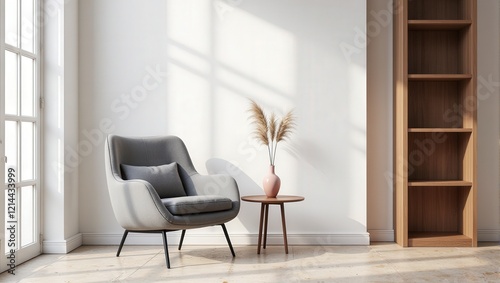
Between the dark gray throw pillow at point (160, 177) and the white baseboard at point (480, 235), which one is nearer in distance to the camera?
the dark gray throw pillow at point (160, 177)

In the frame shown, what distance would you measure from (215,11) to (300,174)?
4.96 ft

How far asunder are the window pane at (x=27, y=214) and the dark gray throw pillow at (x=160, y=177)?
68cm

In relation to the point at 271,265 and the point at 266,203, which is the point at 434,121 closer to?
the point at 266,203

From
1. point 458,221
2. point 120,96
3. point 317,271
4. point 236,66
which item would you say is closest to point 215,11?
point 236,66

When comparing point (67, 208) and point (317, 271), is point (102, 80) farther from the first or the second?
point (317, 271)

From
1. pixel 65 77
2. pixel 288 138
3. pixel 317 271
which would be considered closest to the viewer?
pixel 317 271

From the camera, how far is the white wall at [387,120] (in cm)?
496

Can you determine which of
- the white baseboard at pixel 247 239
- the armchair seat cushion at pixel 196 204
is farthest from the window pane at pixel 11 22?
the white baseboard at pixel 247 239

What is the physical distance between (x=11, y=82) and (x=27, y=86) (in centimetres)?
26

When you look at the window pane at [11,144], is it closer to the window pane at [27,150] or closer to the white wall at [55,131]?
the window pane at [27,150]

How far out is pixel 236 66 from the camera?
4852 millimetres

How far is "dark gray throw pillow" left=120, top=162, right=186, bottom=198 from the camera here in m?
4.32

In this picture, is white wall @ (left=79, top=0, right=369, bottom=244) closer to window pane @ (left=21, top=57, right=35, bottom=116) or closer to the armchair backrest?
the armchair backrest

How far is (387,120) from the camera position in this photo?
16.3ft
